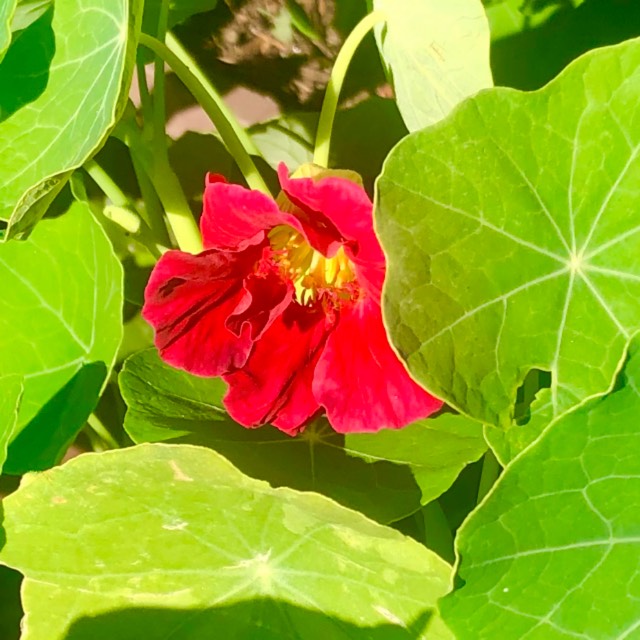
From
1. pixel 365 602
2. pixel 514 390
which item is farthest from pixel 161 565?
pixel 514 390

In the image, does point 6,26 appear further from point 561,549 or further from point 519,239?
point 561,549

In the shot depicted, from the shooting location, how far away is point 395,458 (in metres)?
0.77

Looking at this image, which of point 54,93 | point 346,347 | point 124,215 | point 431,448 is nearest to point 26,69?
point 54,93

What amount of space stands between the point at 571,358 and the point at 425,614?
22 cm

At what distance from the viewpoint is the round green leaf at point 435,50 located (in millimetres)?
701

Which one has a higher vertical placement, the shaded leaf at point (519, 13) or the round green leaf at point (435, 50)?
the round green leaf at point (435, 50)

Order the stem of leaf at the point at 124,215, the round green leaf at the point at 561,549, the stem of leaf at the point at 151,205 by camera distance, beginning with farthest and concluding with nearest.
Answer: the stem of leaf at the point at 151,205
the stem of leaf at the point at 124,215
the round green leaf at the point at 561,549

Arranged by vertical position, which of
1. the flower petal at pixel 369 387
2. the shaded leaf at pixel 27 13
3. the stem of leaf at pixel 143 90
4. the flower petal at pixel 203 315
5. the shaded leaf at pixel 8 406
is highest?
the shaded leaf at pixel 27 13

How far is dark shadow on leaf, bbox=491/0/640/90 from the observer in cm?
90

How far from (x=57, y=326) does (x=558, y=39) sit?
1.95ft

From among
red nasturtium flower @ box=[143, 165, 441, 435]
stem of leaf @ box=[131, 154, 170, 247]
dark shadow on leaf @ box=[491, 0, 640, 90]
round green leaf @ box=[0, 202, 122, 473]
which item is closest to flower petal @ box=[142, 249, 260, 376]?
A: red nasturtium flower @ box=[143, 165, 441, 435]

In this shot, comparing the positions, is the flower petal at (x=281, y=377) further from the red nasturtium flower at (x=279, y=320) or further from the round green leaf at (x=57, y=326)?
the round green leaf at (x=57, y=326)

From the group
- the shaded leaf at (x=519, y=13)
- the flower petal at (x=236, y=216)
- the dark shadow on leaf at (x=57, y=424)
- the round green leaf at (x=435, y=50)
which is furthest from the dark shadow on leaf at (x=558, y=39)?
the dark shadow on leaf at (x=57, y=424)

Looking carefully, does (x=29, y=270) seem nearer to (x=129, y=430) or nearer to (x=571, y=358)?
(x=129, y=430)
